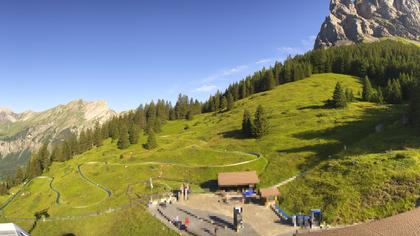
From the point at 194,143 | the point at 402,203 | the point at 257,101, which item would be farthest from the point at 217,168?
the point at 257,101

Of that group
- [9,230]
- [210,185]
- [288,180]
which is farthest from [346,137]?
[9,230]

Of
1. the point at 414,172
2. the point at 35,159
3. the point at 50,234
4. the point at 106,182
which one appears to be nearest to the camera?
the point at 414,172

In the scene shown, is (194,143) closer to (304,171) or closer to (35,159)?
(304,171)

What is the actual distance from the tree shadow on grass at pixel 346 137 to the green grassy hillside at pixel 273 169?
0.23 m

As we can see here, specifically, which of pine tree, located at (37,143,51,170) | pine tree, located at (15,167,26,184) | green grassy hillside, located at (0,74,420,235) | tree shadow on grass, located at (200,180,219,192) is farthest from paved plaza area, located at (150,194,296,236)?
pine tree, located at (15,167,26,184)

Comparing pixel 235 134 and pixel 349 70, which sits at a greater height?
pixel 349 70

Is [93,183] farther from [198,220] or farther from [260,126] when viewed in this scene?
[260,126]

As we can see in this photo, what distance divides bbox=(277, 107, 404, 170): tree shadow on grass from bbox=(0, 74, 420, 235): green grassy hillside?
0.75ft

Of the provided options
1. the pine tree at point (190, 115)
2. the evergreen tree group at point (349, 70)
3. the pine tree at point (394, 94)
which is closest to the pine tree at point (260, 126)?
the pine tree at point (394, 94)

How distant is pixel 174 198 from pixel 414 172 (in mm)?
41634

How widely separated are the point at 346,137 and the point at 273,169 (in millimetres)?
25380

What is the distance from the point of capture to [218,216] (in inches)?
2055

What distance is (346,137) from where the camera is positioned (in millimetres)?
86312

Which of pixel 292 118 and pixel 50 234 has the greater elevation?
pixel 292 118
